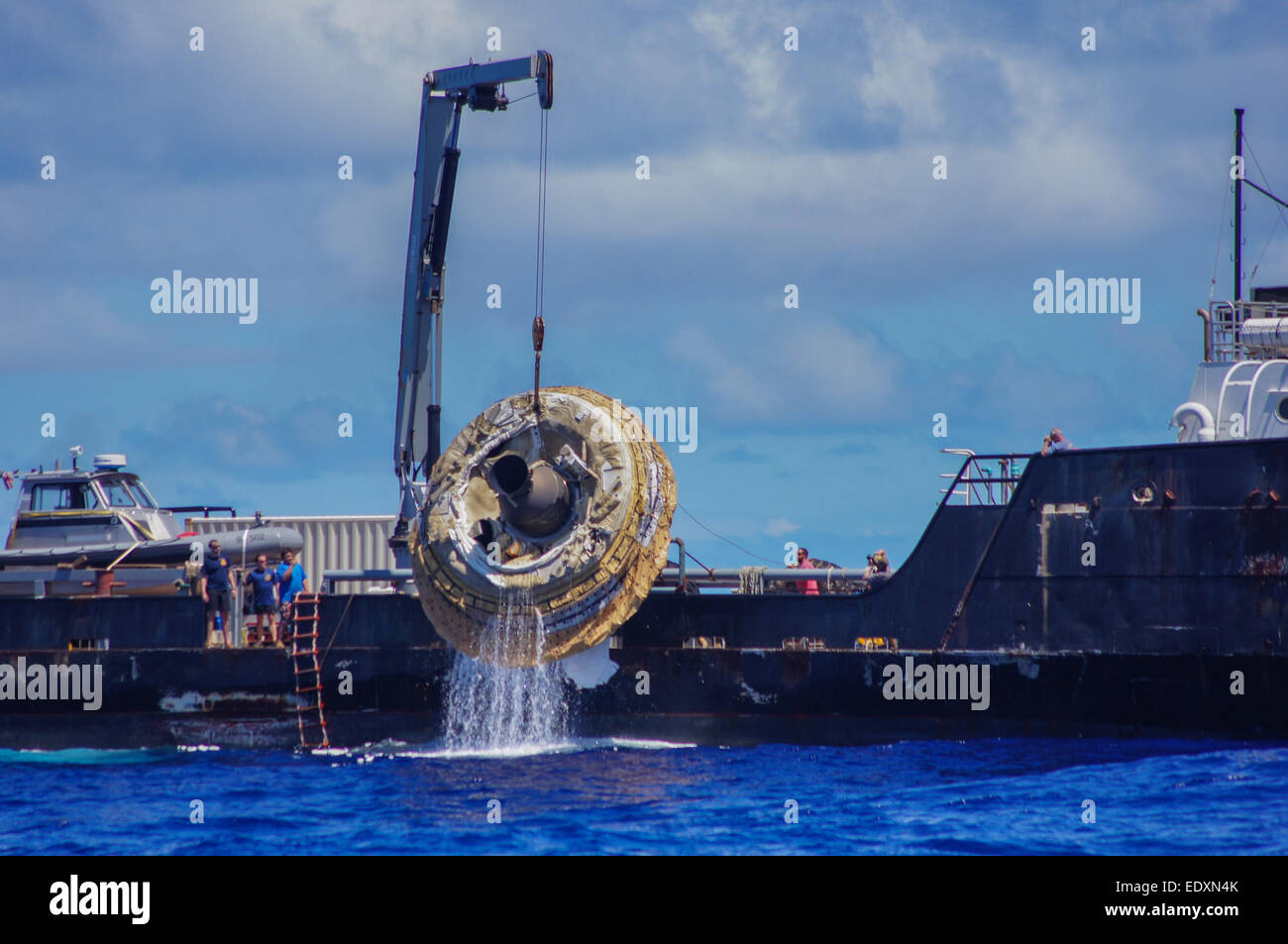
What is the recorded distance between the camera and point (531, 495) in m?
24.2

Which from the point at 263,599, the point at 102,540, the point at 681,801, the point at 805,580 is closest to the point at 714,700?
the point at 805,580

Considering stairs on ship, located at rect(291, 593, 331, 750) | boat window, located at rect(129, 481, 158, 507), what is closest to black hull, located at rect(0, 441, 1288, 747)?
stairs on ship, located at rect(291, 593, 331, 750)

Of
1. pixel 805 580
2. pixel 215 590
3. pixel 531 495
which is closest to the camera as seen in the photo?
pixel 531 495

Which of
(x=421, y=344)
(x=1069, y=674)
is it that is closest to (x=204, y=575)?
(x=421, y=344)

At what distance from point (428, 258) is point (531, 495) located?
6.17m

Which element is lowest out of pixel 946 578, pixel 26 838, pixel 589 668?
pixel 26 838

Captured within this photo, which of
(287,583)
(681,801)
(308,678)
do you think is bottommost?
(681,801)

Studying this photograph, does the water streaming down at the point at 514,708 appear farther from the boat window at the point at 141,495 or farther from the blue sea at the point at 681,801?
the boat window at the point at 141,495

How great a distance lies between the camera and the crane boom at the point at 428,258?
27.5 metres

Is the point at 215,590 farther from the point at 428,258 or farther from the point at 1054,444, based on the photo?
the point at 1054,444
